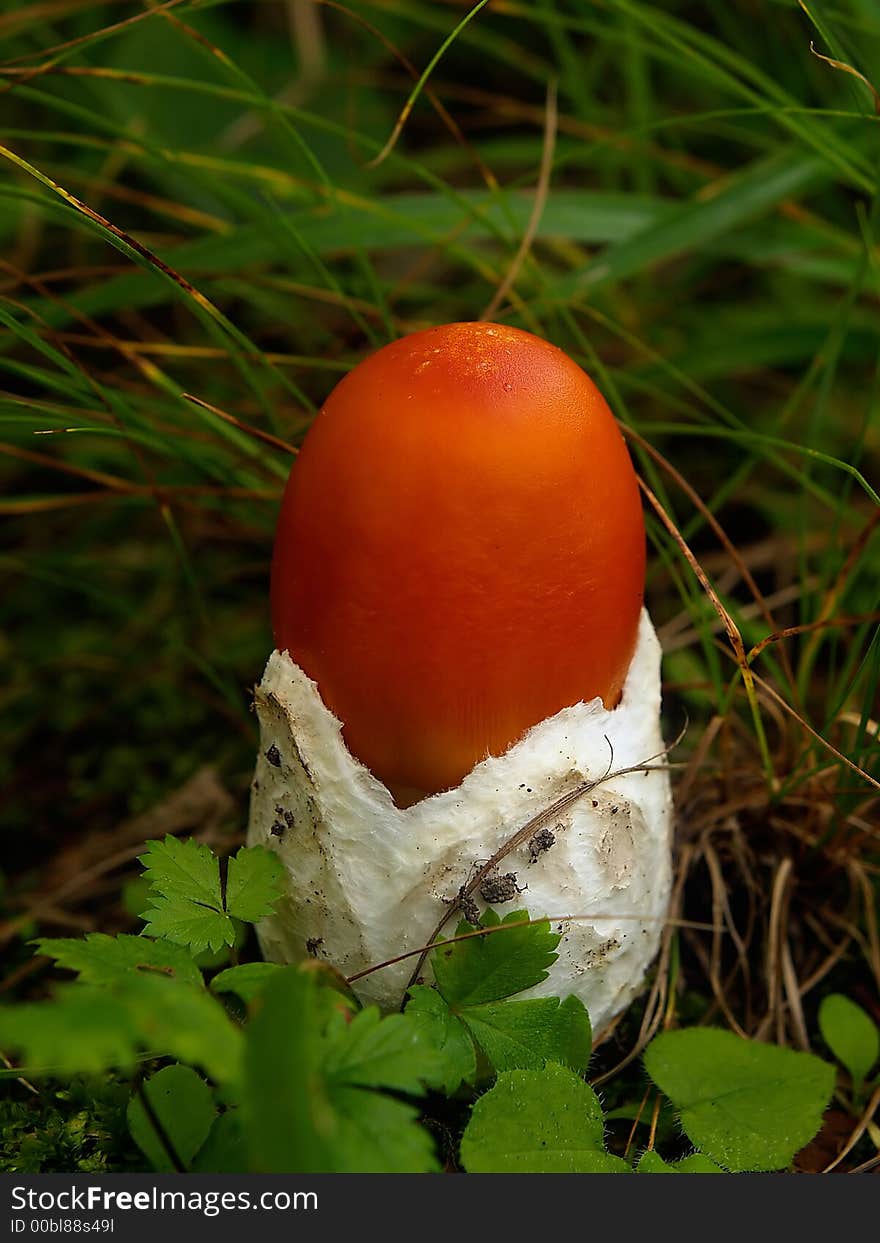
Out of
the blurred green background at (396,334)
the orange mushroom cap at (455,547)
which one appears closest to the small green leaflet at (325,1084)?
the orange mushroom cap at (455,547)

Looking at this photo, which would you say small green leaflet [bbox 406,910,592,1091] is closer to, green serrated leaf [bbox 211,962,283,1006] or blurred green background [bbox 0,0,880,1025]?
green serrated leaf [bbox 211,962,283,1006]

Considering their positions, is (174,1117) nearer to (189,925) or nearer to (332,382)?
(189,925)

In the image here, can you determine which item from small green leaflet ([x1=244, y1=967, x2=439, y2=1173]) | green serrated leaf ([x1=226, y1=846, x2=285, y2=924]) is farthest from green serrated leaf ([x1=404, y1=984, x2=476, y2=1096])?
green serrated leaf ([x1=226, y1=846, x2=285, y2=924])

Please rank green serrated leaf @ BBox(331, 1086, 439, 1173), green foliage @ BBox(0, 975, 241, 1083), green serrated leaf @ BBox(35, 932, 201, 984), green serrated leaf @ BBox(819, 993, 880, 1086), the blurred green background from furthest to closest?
1. the blurred green background
2. green serrated leaf @ BBox(819, 993, 880, 1086)
3. green serrated leaf @ BBox(35, 932, 201, 984)
4. green serrated leaf @ BBox(331, 1086, 439, 1173)
5. green foliage @ BBox(0, 975, 241, 1083)

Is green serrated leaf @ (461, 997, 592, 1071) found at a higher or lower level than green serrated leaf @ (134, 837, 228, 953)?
lower

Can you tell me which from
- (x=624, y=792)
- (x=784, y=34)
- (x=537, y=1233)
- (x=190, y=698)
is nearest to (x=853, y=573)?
(x=624, y=792)

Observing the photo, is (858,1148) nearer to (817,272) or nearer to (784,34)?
(817,272)

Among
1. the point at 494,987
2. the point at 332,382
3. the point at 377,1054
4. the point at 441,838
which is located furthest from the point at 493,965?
the point at 332,382
